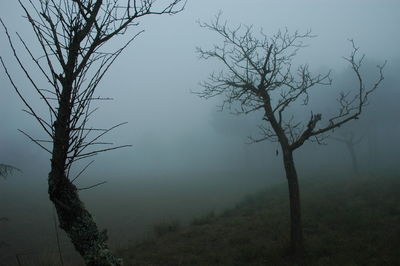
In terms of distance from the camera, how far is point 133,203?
36875mm

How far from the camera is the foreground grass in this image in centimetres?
974

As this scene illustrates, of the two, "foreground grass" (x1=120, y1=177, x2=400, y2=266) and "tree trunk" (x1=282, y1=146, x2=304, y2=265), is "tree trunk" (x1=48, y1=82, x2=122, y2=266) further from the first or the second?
"tree trunk" (x1=282, y1=146, x2=304, y2=265)

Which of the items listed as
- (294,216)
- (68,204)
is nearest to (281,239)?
(294,216)

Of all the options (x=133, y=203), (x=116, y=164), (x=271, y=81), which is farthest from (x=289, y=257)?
(x=116, y=164)

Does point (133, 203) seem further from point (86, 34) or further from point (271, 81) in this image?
point (86, 34)

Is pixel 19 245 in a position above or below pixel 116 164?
below

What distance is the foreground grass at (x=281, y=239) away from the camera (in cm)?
974

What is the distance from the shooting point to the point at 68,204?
3.62 metres

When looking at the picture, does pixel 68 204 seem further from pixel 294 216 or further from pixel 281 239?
pixel 281 239

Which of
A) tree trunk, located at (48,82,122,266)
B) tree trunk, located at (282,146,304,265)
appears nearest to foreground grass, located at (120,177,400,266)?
tree trunk, located at (282,146,304,265)

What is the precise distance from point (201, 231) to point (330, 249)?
18.8ft

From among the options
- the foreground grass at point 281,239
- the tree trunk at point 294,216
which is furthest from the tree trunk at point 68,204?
the tree trunk at point 294,216

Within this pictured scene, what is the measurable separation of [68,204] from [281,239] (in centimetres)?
982

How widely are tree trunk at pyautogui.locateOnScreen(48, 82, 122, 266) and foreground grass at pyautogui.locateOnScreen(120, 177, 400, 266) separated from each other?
6935 mm
